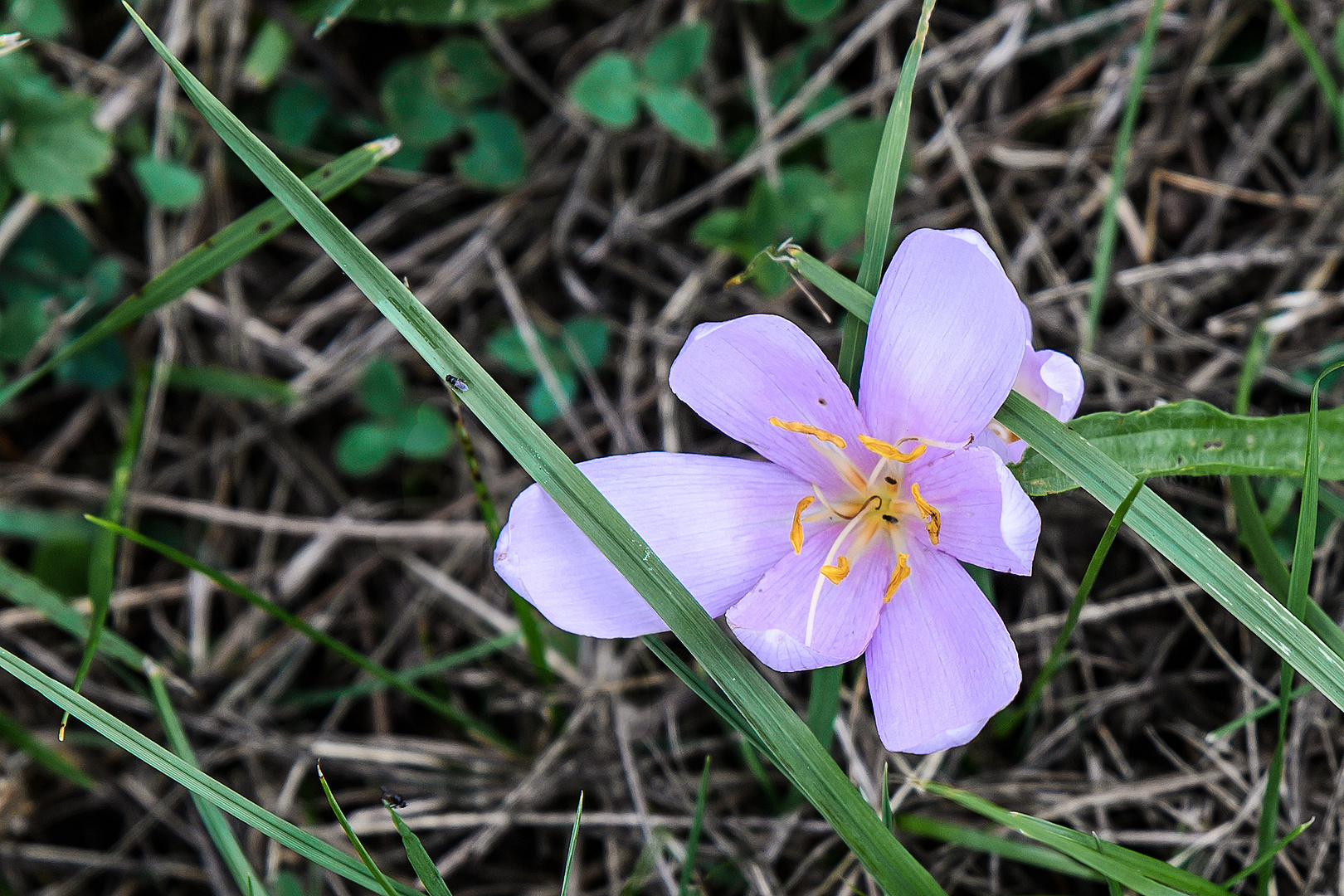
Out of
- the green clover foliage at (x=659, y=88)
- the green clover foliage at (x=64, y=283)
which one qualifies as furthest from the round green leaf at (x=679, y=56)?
the green clover foliage at (x=64, y=283)

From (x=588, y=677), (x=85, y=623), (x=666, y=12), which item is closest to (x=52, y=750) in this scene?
(x=85, y=623)

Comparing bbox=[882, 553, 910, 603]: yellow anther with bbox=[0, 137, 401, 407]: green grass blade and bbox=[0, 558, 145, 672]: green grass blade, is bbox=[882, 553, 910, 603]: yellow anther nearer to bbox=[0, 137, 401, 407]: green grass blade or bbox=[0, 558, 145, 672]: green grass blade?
bbox=[0, 137, 401, 407]: green grass blade

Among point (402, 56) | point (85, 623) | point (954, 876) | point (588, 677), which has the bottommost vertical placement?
point (954, 876)

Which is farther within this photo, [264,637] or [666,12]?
[666,12]

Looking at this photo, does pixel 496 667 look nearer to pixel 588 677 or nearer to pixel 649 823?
pixel 588 677

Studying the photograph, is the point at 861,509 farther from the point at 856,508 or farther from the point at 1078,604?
the point at 1078,604

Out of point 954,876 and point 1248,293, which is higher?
point 1248,293
